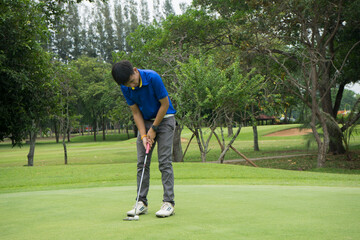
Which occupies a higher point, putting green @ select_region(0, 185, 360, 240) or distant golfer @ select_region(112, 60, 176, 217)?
distant golfer @ select_region(112, 60, 176, 217)

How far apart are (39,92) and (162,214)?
12.5 m

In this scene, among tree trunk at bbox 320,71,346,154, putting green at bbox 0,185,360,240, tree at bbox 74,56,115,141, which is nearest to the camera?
putting green at bbox 0,185,360,240

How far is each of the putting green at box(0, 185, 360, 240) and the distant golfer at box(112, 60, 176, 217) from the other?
0.30m

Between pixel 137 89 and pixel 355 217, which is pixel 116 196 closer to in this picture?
pixel 137 89

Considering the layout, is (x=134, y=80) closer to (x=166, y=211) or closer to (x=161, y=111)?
(x=161, y=111)

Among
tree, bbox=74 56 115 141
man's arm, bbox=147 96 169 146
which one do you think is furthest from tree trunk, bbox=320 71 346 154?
tree, bbox=74 56 115 141

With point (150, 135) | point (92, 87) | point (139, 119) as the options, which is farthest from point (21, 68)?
point (92, 87)

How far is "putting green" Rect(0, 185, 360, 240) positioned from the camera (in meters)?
3.15

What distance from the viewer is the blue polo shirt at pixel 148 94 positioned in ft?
15.0

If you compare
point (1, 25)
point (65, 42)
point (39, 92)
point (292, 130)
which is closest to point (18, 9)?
point (1, 25)

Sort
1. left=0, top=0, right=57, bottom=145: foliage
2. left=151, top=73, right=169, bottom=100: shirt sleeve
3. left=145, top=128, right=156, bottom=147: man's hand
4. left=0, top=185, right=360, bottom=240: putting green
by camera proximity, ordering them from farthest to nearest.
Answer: left=0, top=0, right=57, bottom=145: foliage, left=145, top=128, right=156, bottom=147: man's hand, left=151, top=73, right=169, bottom=100: shirt sleeve, left=0, top=185, right=360, bottom=240: putting green

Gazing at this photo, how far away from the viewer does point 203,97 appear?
675 inches

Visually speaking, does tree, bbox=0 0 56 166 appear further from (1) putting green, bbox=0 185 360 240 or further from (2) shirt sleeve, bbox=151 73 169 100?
(2) shirt sleeve, bbox=151 73 169 100

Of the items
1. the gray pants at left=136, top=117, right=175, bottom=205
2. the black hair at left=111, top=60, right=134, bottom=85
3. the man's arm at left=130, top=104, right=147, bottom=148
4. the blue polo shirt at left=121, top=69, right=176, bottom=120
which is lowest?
the gray pants at left=136, top=117, right=175, bottom=205
